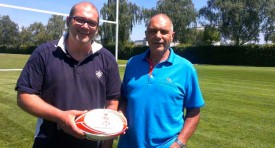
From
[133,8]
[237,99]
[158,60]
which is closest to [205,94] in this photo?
[237,99]

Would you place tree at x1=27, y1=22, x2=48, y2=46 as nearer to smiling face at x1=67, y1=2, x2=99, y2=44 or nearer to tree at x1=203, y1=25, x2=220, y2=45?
smiling face at x1=67, y1=2, x2=99, y2=44

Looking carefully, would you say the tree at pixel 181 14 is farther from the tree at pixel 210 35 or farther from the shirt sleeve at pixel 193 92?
the shirt sleeve at pixel 193 92

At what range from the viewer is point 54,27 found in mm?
11992

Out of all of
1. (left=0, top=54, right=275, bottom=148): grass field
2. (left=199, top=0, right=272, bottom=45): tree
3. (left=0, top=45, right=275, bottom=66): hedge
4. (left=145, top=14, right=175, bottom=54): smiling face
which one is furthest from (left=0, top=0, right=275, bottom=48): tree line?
(left=145, top=14, right=175, bottom=54): smiling face

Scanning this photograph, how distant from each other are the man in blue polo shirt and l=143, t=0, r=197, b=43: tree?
180 feet

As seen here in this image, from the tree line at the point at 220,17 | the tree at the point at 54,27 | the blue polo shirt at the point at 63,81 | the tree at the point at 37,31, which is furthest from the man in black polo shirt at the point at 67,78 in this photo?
Answer: the tree line at the point at 220,17

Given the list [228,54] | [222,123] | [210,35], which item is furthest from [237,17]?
[222,123]

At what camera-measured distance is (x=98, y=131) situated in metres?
2.15

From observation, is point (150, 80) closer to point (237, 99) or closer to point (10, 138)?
point (10, 138)

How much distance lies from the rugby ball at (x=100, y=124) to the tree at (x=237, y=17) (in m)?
48.0

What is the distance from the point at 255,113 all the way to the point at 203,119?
4.77 feet

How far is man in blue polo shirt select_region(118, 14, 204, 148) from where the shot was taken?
2.41 meters

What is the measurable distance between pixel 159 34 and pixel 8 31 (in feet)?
38.7

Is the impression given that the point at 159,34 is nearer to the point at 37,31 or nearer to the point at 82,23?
the point at 82,23
